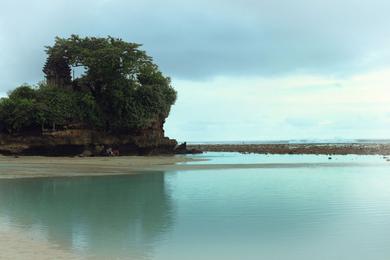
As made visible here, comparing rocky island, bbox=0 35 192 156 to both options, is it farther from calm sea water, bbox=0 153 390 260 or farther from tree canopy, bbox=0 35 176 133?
calm sea water, bbox=0 153 390 260

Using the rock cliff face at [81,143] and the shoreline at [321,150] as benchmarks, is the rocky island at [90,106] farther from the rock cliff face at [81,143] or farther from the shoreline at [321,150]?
the shoreline at [321,150]

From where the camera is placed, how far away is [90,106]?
59156mm

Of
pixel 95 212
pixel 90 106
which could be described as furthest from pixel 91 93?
pixel 95 212

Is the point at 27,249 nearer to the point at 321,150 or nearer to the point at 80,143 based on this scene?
the point at 80,143

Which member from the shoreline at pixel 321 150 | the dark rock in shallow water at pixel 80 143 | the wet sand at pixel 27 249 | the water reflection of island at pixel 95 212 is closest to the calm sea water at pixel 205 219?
the water reflection of island at pixel 95 212

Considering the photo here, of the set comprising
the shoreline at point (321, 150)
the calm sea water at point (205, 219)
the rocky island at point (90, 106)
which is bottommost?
the calm sea water at point (205, 219)

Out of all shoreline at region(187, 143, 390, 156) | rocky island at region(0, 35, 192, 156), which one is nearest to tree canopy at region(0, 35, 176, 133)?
rocky island at region(0, 35, 192, 156)

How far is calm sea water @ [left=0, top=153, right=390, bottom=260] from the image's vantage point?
11469mm

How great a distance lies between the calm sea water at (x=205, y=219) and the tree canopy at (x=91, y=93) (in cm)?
3066

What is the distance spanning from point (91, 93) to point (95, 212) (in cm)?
4643

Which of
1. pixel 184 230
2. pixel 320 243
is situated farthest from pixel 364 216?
pixel 184 230

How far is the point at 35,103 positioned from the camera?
183 feet

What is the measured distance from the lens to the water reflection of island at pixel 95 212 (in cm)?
1209

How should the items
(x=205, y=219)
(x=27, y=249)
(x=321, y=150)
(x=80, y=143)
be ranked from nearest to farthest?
(x=27, y=249)
(x=205, y=219)
(x=80, y=143)
(x=321, y=150)
